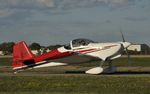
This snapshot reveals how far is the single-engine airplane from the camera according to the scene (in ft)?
98.3

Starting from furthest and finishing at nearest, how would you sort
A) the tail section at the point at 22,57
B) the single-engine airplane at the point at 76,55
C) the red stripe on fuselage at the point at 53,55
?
the tail section at the point at 22,57 → the red stripe on fuselage at the point at 53,55 → the single-engine airplane at the point at 76,55

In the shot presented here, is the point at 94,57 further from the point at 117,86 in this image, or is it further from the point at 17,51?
the point at 117,86

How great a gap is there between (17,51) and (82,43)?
493 centimetres

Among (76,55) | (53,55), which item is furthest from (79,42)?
(53,55)

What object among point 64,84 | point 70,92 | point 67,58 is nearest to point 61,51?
point 67,58

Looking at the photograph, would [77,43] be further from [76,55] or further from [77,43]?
[76,55]

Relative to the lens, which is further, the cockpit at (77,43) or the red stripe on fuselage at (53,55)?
the red stripe on fuselage at (53,55)

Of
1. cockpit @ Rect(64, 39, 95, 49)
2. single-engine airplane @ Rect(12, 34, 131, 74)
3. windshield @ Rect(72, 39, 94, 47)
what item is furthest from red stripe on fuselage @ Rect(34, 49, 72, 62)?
windshield @ Rect(72, 39, 94, 47)

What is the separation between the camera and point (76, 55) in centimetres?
3028

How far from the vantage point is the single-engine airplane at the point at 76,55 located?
30.0m

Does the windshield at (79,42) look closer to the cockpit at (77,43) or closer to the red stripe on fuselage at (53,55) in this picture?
the cockpit at (77,43)

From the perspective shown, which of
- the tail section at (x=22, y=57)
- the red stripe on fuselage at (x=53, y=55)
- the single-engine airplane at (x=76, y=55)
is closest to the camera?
the single-engine airplane at (x=76, y=55)

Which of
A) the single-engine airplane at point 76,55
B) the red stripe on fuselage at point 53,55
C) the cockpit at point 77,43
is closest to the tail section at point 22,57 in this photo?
the single-engine airplane at point 76,55

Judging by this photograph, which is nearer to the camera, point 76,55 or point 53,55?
point 76,55
